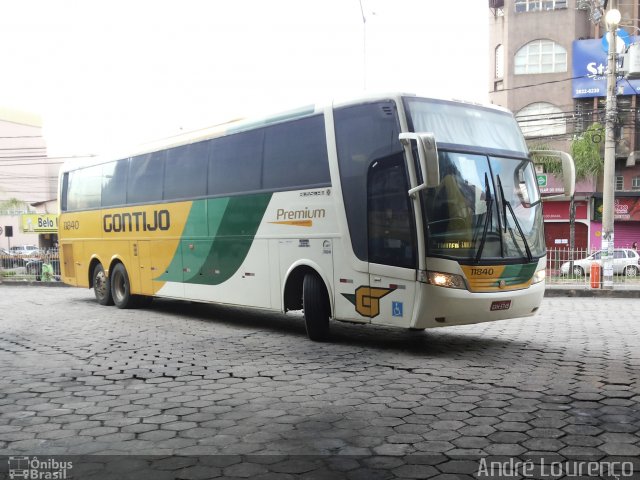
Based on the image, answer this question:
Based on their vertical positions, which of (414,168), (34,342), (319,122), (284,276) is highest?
(319,122)

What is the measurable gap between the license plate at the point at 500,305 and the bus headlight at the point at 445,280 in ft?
1.82

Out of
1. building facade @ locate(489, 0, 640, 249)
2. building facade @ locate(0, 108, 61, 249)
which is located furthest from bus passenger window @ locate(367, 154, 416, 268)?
building facade @ locate(0, 108, 61, 249)

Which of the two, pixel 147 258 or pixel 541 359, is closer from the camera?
pixel 541 359

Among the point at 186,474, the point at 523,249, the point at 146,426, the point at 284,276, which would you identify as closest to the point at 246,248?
the point at 284,276

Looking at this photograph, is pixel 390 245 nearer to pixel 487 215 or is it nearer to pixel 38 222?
pixel 487 215

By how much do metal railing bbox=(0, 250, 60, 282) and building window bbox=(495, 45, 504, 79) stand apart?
85.5 ft

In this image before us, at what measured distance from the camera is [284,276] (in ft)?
30.3

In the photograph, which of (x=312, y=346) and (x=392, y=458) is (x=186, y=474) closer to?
(x=392, y=458)

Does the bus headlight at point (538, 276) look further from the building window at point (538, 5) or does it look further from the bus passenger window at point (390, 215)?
the building window at point (538, 5)

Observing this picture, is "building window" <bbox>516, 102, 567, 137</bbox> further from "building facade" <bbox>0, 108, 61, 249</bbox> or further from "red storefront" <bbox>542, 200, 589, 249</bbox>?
"building facade" <bbox>0, 108, 61, 249</bbox>

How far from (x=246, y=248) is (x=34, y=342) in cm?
351
